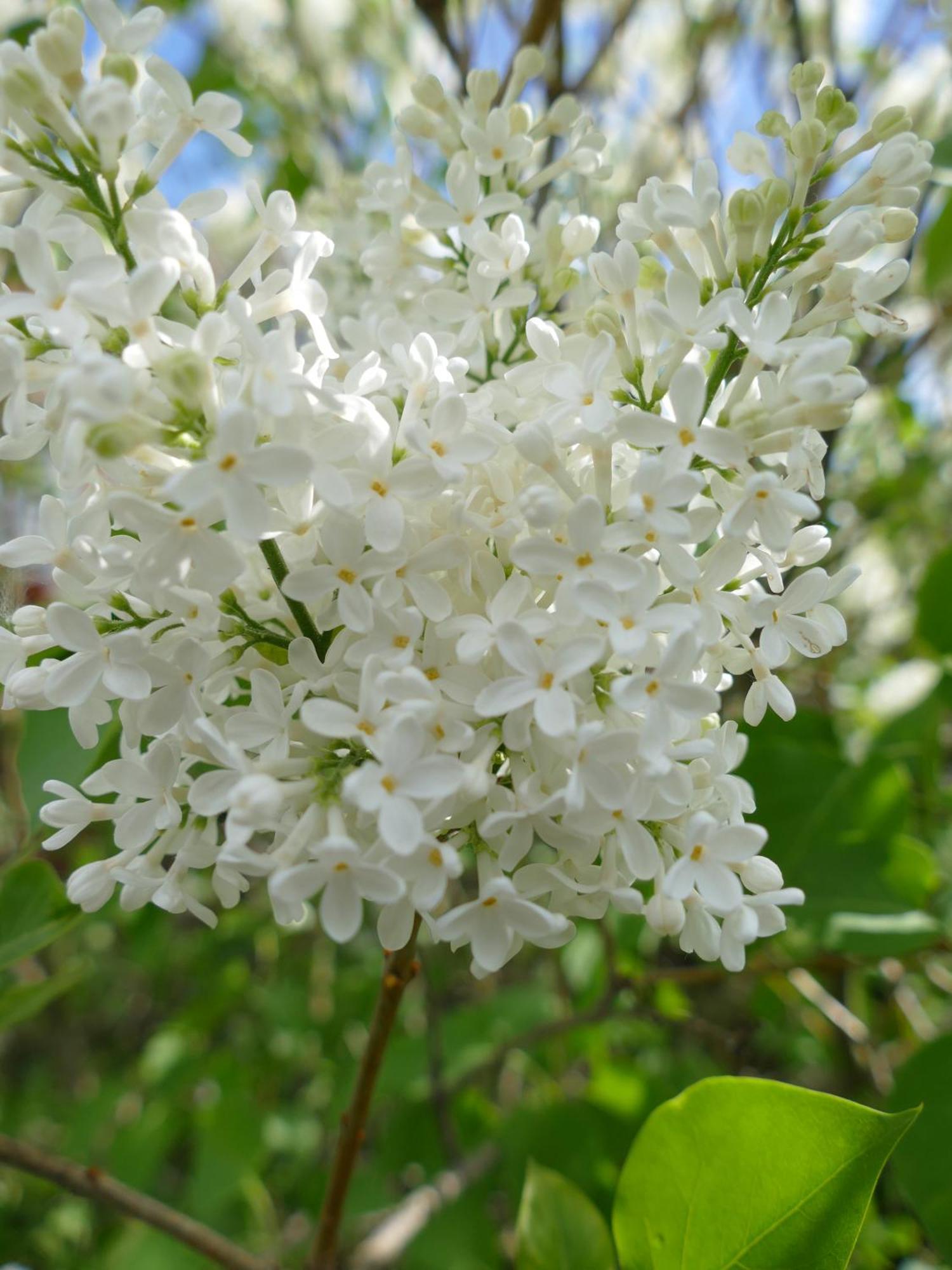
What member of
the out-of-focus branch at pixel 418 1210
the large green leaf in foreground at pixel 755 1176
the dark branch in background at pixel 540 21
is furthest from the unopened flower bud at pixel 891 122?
the out-of-focus branch at pixel 418 1210

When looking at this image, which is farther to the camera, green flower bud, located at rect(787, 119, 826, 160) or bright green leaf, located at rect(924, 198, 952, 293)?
bright green leaf, located at rect(924, 198, 952, 293)

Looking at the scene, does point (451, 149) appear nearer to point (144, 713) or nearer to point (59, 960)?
point (144, 713)

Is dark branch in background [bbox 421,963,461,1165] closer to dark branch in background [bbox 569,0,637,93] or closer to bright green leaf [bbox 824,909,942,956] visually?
bright green leaf [bbox 824,909,942,956]

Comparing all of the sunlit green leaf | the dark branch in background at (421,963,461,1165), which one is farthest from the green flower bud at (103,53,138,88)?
the dark branch in background at (421,963,461,1165)

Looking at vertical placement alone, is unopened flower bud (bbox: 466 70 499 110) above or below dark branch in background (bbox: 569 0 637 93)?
below

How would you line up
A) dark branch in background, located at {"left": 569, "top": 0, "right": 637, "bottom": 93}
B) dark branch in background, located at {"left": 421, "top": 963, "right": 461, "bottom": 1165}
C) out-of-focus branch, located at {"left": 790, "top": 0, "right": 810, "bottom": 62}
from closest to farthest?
dark branch in background, located at {"left": 421, "top": 963, "right": 461, "bottom": 1165}
out-of-focus branch, located at {"left": 790, "top": 0, "right": 810, "bottom": 62}
dark branch in background, located at {"left": 569, "top": 0, "right": 637, "bottom": 93}

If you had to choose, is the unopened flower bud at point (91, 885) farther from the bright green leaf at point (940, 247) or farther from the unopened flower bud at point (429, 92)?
the bright green leaf at point (940, 247)
